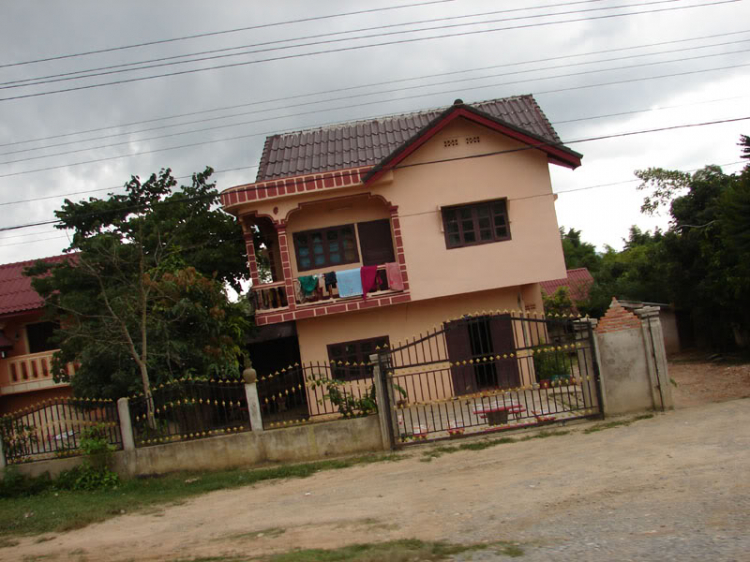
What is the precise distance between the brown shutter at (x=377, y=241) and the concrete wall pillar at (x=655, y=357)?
24.4 feet

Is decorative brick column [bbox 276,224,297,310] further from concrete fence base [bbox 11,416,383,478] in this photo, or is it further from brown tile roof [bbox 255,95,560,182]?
concrete fence base [bbox 11,416,383,478]

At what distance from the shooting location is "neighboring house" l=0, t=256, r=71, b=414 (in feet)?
65.3

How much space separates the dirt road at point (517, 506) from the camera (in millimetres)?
5910

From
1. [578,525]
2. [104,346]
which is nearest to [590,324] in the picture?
[578,525]

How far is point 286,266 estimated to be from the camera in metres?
16.7

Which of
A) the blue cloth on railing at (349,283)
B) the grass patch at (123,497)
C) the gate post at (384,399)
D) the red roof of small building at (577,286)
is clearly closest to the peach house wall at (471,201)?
the blue cloth on railing at (349,283)

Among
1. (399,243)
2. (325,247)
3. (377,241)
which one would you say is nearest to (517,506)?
(399,243)

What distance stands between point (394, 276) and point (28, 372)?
11.7 meters

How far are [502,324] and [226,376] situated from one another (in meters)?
7.20

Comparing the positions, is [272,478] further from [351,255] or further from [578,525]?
[351,255]

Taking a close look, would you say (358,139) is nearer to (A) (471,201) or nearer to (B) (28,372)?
(A) (471,201)

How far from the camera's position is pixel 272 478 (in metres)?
10.5

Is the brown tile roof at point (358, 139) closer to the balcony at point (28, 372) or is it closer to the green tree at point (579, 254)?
the balcony at point (28, 372)

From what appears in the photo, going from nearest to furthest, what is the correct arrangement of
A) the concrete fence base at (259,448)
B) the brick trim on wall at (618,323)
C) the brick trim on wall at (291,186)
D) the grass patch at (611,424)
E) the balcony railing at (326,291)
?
1. the grass patch at (611,424)
2. the concrete fence base at (259,448)
3. the brick trim on wall at (618,323)
4. the brick trim on wall at (291,186)
5. the balcony railing at (326,291)
